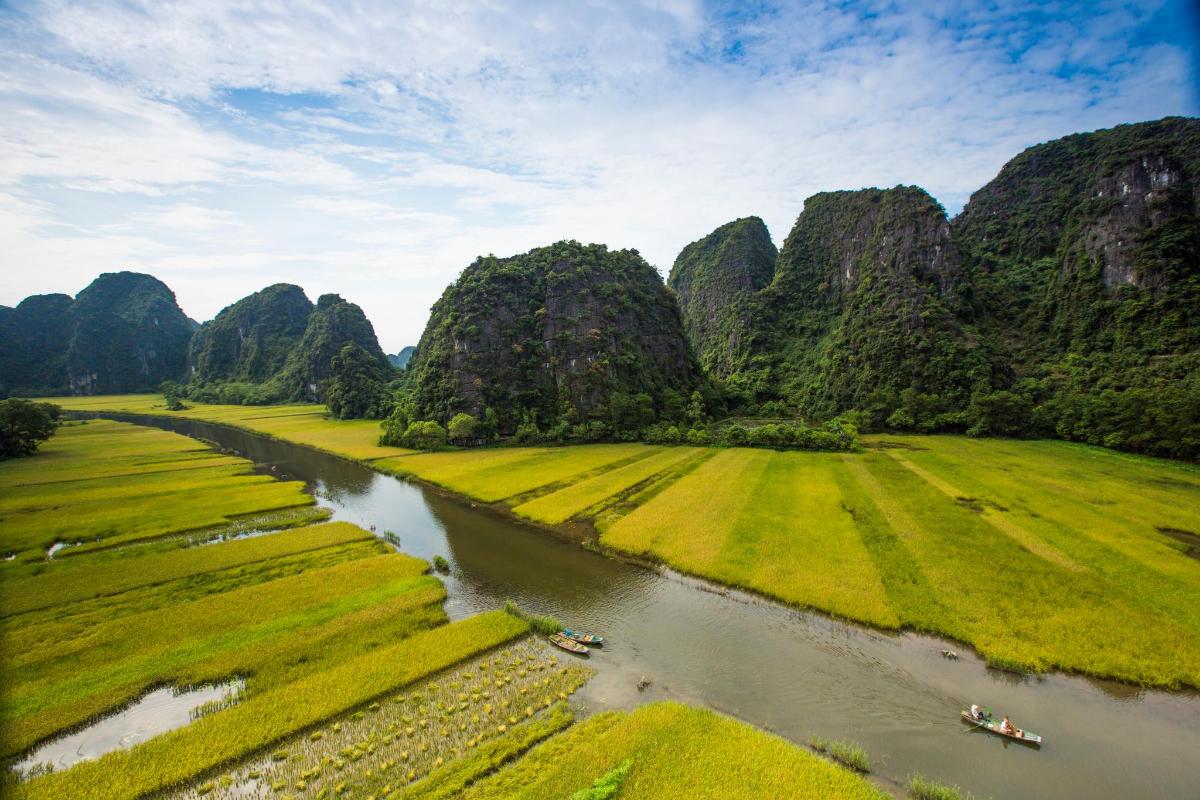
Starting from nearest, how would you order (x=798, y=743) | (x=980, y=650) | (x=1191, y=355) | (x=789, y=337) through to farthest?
1. (x=798, y=743)
2. (x=980, y=650)
3. (x=1191, y=355)
4. (x=789, y=337)

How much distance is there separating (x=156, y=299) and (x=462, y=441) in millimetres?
197740

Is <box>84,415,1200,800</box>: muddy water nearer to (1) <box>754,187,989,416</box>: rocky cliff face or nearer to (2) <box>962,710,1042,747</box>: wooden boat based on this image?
(2) <box>962,710,1042,747</box>: wooden boat

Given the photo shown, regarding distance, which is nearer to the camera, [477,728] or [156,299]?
[477,728]

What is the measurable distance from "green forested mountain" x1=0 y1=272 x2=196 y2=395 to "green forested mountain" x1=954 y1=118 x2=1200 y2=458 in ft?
785

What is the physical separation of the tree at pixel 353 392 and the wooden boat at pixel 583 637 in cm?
8453

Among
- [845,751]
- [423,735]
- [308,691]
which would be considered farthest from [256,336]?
[845,751]

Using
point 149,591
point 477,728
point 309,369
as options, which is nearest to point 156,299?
point 309,369

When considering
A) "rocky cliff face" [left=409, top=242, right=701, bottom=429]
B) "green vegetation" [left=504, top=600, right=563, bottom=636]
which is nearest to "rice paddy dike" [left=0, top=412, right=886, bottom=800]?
"green vegetation" [left=504, top=600, right=563, bottom=636]

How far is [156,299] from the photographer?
18375cm

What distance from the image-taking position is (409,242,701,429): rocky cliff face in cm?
7056

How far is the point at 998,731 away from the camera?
14.9 m

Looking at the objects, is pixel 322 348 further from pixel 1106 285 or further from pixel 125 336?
pixel 1106 285

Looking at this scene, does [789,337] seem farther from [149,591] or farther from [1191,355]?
[149,591]

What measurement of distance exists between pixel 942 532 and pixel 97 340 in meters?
227
